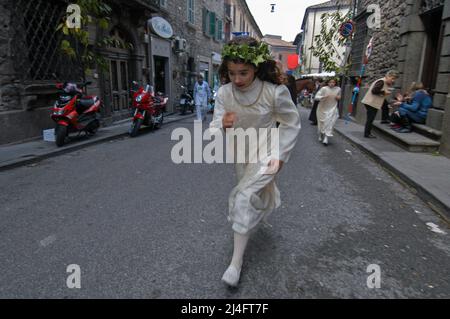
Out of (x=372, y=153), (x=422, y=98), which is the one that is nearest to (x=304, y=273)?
(x=372, y=153)

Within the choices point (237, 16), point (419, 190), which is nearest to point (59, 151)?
point (419, 190)

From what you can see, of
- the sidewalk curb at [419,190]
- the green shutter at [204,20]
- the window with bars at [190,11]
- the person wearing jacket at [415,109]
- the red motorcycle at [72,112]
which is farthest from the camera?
the green shutter at [204,20]

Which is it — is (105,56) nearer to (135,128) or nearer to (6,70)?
(135,128)

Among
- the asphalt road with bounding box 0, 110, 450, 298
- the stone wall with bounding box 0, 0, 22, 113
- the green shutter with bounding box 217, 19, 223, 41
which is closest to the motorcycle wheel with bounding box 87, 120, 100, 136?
the stone wall with bounding box 0, 0, 22, 113

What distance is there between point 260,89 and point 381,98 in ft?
22.4

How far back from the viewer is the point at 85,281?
2215mm

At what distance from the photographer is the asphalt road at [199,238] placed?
7.22ft

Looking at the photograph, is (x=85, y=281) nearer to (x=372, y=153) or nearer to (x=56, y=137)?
(x=56, y=137)

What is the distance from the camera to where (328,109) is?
7656 mm

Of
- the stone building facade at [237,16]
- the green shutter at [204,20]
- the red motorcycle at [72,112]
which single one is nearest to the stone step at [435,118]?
the red motorcycle at [72,112]

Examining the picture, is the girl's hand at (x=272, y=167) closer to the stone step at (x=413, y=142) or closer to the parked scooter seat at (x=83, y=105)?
the stone step at (x=413, y=142)

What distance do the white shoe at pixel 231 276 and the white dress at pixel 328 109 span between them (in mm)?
6146

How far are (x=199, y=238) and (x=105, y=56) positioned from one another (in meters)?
8.98

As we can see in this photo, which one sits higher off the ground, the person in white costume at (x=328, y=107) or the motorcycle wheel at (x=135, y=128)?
the person in white costume at (x=328, y=107)
